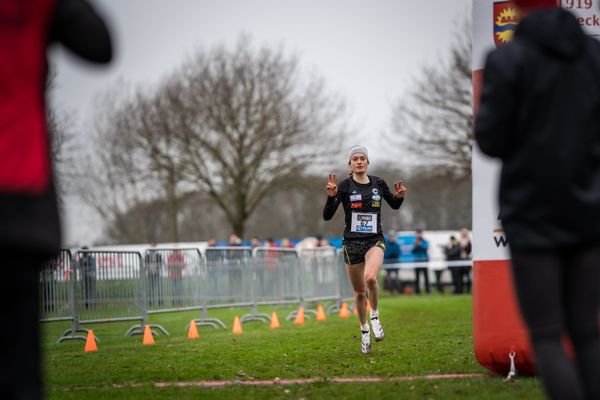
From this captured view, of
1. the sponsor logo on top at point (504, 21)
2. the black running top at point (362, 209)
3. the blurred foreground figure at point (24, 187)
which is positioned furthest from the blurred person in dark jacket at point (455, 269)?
the blurred foreground figure at point (24, 187)

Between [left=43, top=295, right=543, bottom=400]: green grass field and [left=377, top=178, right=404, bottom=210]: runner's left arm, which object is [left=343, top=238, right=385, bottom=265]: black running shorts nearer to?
[left=377, top=178, right=404, bottom=210]: runner's left arm

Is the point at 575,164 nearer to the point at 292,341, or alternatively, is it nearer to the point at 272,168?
the point at 292,341

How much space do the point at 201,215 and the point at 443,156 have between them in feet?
80.2

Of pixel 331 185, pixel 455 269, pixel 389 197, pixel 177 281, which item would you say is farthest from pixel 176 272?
pixel 455 269

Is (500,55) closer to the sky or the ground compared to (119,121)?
closer to the ground

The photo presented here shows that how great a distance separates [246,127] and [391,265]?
51.5ft

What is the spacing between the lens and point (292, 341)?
12.7 m

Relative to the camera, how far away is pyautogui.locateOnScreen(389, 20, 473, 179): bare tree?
4253 cm

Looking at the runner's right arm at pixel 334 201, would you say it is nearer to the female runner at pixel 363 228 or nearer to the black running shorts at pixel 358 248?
the female runner at pixel 363 228

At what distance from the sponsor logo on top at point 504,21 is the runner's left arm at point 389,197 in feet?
11.7

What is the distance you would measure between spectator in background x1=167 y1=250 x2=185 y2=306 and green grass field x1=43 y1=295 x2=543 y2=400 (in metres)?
0.76

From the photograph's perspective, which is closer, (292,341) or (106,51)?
(106,51)

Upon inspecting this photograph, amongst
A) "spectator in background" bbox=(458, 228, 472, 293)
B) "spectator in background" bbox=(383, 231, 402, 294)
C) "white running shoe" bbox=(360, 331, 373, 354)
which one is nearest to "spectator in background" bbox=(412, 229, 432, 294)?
"spectator in background" bbox=(383, 231, 402, 294)

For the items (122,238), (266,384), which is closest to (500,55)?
(266,384)
